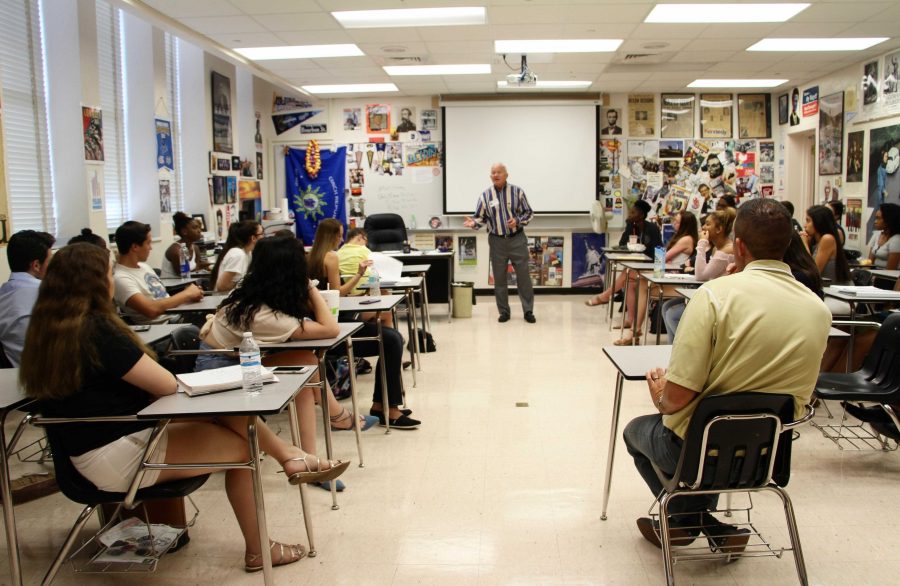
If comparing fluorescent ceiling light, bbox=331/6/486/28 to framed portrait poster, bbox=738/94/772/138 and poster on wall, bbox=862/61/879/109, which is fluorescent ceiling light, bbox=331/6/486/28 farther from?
framed portrait poster, bbox=738/94/772/138

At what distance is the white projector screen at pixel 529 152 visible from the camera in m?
10.3

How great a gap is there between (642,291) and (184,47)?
575 cm

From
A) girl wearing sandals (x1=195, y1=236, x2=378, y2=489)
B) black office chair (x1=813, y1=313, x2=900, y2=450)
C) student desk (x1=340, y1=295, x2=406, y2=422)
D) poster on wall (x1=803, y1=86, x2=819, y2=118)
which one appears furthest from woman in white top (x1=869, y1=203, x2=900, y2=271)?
girl wearing sandals (x1=195, y1=236, x2=378, y2=489)

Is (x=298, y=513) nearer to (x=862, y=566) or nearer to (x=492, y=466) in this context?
(x=492, y=466)

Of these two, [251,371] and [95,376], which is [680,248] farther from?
[95,376]

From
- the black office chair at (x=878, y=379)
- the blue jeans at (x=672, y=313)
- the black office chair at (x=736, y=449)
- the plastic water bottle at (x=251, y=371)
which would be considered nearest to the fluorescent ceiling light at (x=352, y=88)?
the blue jeans at (x=672, y=313)

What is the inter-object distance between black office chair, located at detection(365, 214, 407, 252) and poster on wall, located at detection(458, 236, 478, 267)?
72.0 inches

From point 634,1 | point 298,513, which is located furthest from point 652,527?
point 634,1

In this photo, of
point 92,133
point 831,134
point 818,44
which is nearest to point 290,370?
point 92,133

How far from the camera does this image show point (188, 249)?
676cm

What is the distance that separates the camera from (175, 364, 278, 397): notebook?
2430 mm

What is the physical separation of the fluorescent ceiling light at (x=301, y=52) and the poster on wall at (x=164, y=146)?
3.58 ft

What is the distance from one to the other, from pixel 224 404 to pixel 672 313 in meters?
4.25

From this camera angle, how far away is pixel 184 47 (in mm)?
8266
